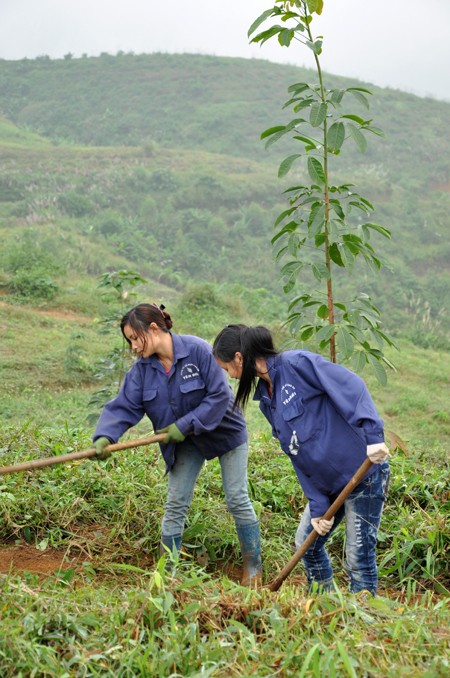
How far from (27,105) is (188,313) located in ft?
78.5

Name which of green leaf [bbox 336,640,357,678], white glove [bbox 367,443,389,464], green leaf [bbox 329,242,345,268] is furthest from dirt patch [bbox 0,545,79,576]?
green leaf [bbox 329,242,345,268]

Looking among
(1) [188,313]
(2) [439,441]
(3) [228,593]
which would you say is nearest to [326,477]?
(3) [228,593]

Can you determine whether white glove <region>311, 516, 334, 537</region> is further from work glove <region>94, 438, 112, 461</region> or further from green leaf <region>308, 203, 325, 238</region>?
green leaf <region>308, 203, 325, 238</region>

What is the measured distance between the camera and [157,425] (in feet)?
12.0

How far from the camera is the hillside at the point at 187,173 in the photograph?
17.1 metres

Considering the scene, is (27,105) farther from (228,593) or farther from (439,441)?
(228,593)

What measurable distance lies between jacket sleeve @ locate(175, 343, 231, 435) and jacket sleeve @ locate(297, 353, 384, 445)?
538 mm

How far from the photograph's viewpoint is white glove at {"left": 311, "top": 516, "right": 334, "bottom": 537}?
305cm

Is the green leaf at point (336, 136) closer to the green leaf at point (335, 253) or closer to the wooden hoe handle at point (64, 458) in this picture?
the green leaf at point (335, 253)

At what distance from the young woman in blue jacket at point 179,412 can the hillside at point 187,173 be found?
27.1 ft

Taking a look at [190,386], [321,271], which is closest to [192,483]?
[190,386]

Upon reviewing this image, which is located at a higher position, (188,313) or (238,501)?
(238,501)

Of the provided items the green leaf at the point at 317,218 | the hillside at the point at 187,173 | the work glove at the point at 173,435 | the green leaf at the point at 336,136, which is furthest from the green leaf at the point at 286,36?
the hillside at the point at 187,173

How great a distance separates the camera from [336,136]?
12.8 feet
